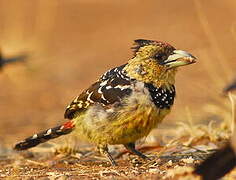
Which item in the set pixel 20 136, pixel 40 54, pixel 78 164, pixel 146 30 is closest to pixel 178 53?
pixel 78 164

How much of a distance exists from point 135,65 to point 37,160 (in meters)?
1.45

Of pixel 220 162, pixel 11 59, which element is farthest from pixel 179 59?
pixel 11 59

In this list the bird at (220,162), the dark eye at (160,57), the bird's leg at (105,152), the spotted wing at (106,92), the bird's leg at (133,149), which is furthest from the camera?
the bird's leg at (133,149)

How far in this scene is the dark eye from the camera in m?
6.09

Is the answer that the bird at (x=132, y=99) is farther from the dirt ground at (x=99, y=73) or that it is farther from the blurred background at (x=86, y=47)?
the blurred background at (x=86, y=47)

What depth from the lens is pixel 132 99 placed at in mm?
5816

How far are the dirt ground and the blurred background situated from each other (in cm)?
2

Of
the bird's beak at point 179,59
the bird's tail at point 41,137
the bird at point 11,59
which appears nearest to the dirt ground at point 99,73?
the bird's tail at point 41,137

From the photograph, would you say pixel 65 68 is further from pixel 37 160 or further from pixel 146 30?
pixel 37 160

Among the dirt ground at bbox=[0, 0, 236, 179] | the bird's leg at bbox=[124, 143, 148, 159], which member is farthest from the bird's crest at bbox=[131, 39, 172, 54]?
the bird's leg at bbox=[124, 143, 148, 159]

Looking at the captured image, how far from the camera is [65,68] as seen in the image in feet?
45.5

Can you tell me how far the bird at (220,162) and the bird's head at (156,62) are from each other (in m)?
2.00

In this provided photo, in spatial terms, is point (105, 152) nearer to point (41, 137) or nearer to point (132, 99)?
point (132, 99)

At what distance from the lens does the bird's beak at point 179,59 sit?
233 inches
